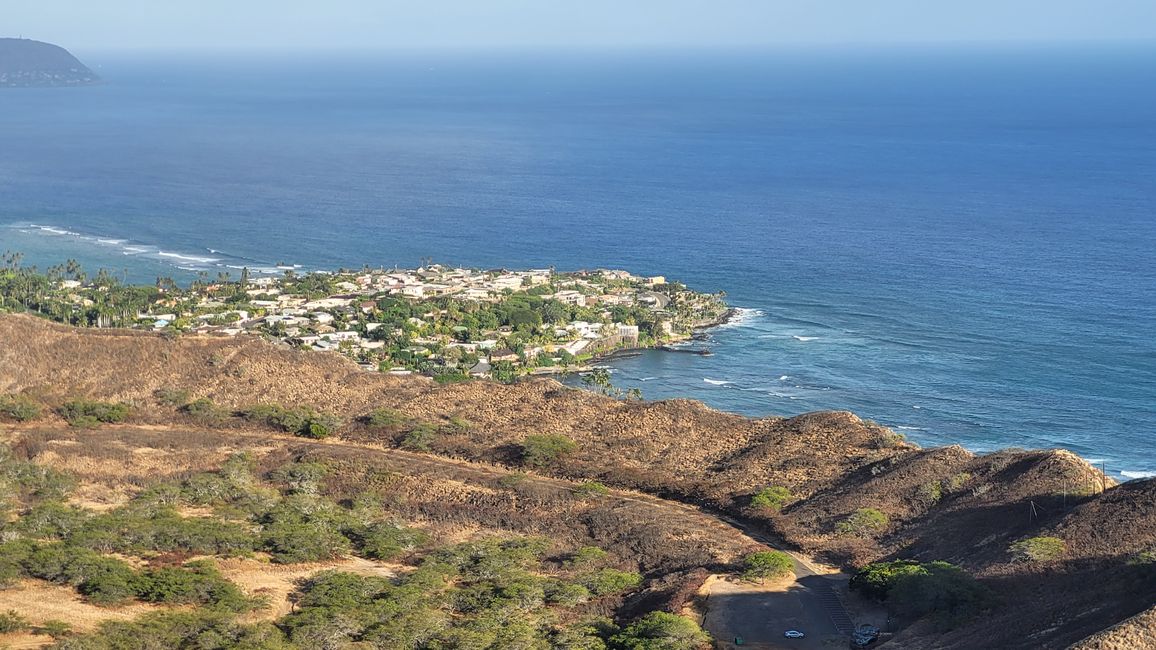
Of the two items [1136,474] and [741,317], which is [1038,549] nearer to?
[1136,474]

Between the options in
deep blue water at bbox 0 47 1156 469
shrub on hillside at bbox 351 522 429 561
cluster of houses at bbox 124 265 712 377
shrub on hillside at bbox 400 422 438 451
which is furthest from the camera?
cluster of houses at bbox 124 265 712 377

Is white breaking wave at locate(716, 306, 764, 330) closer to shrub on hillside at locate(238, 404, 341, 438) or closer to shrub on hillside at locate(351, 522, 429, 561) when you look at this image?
shrub on hillside at locate(238, 404, 341, 438)

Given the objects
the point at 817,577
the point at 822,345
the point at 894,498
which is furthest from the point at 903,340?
the point at 817,577

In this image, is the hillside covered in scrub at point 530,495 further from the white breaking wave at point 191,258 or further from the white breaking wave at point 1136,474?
the white breaking wave at point 191,258

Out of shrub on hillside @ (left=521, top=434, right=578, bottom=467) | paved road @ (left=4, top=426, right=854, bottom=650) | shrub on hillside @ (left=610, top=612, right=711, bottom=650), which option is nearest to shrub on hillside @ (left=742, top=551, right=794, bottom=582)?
paved road @ (left=4, top=426, right=854, bottom=650)

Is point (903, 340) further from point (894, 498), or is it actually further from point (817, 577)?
point (817, 577)

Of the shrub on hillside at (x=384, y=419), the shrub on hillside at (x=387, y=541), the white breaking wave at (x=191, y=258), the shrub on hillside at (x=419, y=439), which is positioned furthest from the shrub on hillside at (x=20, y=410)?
the white breaking wave at (x=191, y=258)
